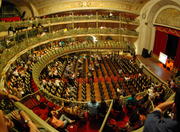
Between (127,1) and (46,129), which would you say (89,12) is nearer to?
(127,1)

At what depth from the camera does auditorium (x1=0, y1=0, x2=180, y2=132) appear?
24.2ft

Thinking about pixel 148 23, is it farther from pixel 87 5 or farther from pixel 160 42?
pixel 87 5

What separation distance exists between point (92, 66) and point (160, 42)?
11194 mm

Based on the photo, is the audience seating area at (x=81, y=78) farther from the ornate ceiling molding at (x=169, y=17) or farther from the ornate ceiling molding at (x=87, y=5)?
the ornate ceiling molding at (x=169, y=17)

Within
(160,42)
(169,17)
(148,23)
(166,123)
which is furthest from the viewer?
(148,23)

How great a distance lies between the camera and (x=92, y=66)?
19.7 m

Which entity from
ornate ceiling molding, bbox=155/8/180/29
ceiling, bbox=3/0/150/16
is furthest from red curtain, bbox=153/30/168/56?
ceiling, bbox=3/0/150/16

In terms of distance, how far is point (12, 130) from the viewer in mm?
2719

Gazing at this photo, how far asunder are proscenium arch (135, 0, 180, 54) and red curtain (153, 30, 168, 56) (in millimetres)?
1104

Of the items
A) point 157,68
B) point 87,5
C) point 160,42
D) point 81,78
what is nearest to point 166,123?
point 81,78

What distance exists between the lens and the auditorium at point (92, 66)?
738cm

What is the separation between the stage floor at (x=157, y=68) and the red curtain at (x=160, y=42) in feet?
5.24

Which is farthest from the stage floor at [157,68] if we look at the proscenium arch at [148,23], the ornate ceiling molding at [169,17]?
the ornate ceiling molding at [169,17]

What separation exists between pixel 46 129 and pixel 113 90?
39.7ft
